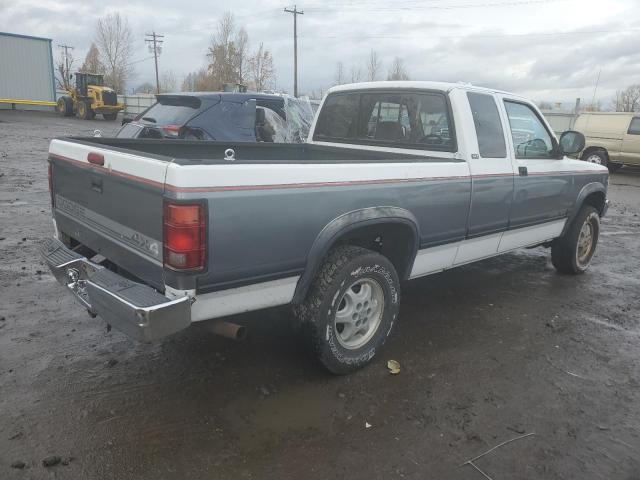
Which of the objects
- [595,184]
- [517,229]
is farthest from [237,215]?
[595,184]

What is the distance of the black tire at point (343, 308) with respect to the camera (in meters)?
3.23

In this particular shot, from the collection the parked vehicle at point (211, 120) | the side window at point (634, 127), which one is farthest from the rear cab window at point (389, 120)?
the side window at point (634, 127)

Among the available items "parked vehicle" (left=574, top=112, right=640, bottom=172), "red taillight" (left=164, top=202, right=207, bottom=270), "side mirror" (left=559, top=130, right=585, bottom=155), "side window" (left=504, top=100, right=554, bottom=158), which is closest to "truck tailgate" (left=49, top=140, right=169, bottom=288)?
"red taillight" (left=164, top=202, right=207, bottom=270)

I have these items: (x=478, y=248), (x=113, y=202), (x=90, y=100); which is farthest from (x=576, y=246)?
(x=90, y=100)

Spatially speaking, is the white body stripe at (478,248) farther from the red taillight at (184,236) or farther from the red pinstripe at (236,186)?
the red taillight at (184,236)

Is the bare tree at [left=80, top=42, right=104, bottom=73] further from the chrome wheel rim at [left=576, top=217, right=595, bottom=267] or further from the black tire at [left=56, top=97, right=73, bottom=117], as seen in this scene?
the chrome wheel rim at [left=576, top=217, right=595, bottom=267]

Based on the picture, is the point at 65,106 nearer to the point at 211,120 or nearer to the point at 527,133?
the point at 211,120

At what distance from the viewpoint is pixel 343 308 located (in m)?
3.50

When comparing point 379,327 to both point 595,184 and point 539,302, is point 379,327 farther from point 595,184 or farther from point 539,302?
point 595,184

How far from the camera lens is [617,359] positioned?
13.1ft

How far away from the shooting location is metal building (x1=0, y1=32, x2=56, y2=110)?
33.5 metres

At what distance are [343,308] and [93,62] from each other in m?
71.6

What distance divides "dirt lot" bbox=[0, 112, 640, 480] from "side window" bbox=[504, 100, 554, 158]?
1466 mm

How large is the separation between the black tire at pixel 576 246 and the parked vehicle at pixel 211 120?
4794mm
